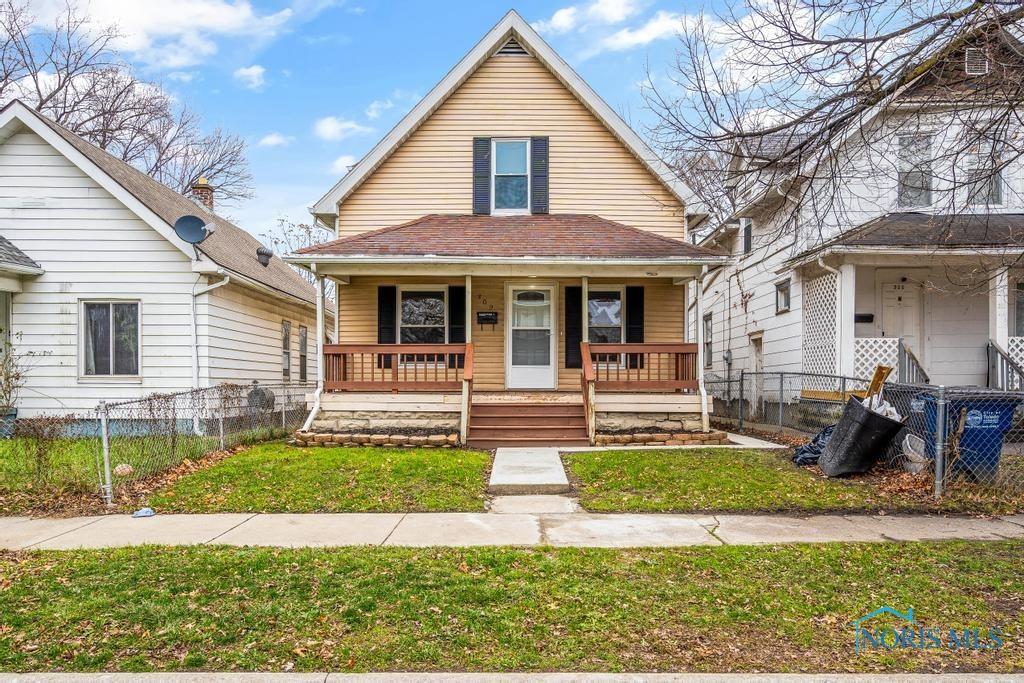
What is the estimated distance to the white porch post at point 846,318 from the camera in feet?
39.4

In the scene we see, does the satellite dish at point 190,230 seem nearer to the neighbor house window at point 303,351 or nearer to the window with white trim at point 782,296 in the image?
the neighbor house window at point 303,351

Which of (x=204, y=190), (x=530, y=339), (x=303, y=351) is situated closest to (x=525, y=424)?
(x=530, y=339)

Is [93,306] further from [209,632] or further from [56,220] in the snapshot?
[209,632]

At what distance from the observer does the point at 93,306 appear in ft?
38.5

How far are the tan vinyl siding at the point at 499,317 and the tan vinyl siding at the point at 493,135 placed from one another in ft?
4.42

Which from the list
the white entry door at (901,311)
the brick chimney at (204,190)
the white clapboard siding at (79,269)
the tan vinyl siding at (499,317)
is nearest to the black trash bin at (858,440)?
the tan vinyl siding at (499,317)

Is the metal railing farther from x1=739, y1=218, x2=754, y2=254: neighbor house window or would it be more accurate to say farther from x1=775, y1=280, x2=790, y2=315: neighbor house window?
x1=739, y1=218, x2=754, y2=254: neighbor house window

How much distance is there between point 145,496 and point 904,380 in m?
11.9

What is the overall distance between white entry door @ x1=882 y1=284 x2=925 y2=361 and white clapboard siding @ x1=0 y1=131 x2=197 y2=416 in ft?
44.8

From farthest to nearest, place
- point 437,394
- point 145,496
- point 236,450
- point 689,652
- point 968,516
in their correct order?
point 437,394, point 236,450, point 145,496, point 968,516, point 689,652

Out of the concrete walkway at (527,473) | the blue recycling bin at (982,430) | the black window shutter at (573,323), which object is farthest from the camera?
the black window shutter at (573,323)

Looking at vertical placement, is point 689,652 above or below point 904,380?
below

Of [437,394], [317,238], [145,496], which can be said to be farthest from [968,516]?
[317,238]

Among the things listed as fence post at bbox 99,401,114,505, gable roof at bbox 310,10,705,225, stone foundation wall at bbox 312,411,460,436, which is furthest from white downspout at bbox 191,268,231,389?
fence post at bbox 99,401,114,505
